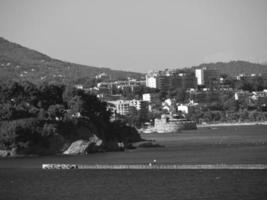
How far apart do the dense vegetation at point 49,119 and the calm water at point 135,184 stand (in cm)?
1976

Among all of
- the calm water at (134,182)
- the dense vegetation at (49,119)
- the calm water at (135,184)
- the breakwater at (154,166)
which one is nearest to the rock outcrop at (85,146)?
the dense vegetation at (49,119)

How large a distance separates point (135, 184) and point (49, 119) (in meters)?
38.0

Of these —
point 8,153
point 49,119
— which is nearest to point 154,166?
Answer: point 8,153

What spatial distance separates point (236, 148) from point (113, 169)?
2544 cm

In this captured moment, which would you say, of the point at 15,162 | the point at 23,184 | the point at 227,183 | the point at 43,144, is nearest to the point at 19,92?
the point at 43,144

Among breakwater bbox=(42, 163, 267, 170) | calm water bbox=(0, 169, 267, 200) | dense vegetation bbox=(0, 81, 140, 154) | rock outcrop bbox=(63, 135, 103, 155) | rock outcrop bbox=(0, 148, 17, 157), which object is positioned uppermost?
dense vegetation bbox=(0, 81, 140, 154)

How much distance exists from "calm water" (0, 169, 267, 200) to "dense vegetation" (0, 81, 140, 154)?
19.8 m

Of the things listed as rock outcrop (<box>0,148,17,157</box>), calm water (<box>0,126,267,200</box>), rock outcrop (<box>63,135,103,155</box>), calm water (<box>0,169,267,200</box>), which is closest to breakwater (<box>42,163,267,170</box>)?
calm water (<box>0,126,267,200</box>)

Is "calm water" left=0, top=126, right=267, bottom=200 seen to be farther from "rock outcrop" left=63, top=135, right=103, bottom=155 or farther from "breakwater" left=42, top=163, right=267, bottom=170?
"rock outcrop" left=63, top=135, right=103, bottom=155

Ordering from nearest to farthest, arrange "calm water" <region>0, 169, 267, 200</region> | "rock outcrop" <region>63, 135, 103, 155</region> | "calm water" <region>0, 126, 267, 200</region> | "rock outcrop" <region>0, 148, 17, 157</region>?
"calm water" <region>0, 169, 267, 200</region> → "calm water" <region>0, 126, 267, 200</region> → "rock outcrop" <region>0, 148, 17, 157</region> → "rock outcrop" <region>63, 135, 103, 155</region>

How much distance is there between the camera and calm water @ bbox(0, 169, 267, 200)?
46891mm

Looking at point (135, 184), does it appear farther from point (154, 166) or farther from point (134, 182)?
point (154, 166)

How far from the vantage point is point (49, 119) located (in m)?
89.8

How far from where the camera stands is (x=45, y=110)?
308ft
